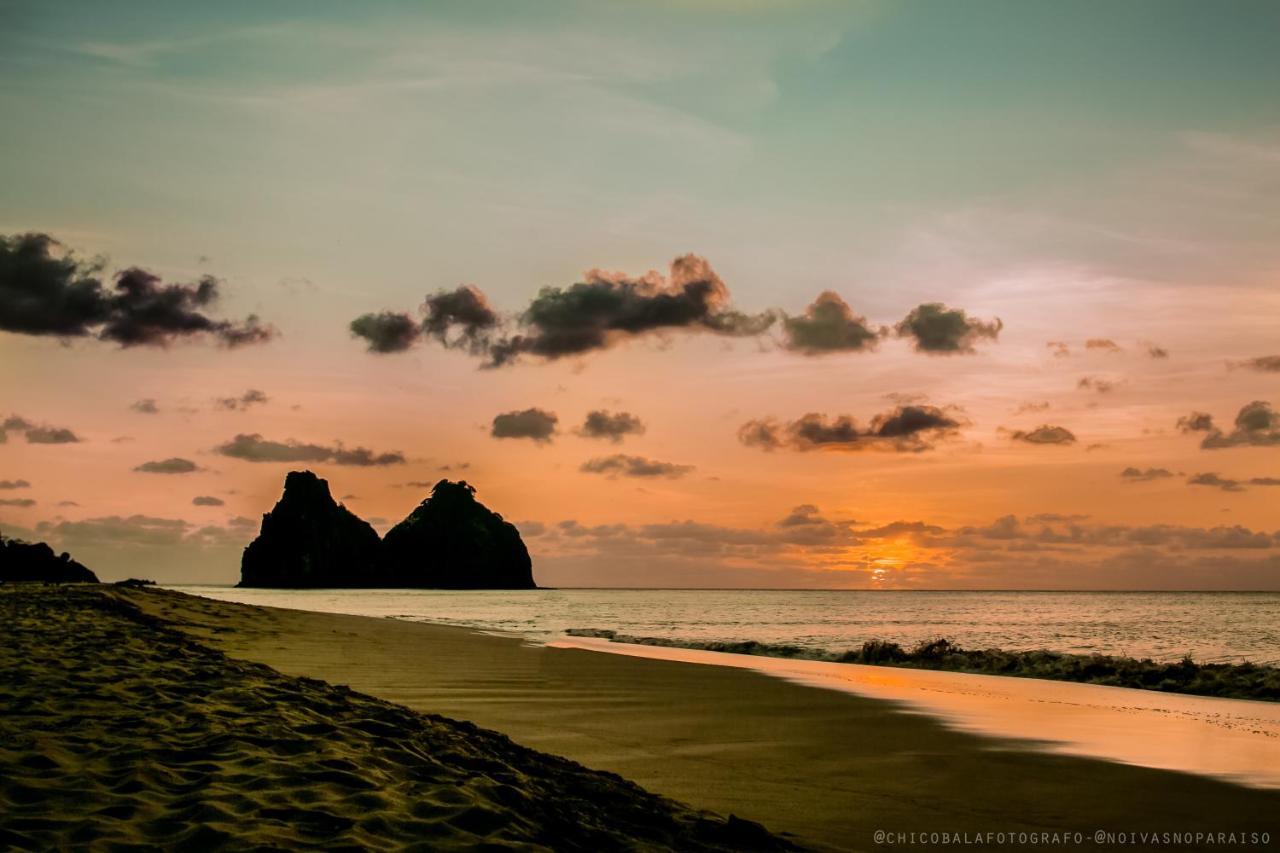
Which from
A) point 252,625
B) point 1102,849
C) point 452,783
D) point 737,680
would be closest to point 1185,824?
point 1102,849

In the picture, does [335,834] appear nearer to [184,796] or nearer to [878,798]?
[184,796]

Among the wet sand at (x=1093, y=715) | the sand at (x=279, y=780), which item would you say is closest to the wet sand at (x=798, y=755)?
the wet sand at (x=1093, y=715)

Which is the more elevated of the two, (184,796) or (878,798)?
(184,796)

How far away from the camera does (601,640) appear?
37.1 m

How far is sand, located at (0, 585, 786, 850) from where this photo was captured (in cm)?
552

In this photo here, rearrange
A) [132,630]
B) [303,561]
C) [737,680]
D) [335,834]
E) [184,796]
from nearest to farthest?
[335,834] → [184,796] → [132,630] → [737,680] → [303,561]

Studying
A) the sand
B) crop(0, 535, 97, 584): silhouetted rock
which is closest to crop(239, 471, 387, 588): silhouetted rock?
crop(0, 535, 97, 584): silhouetted rock

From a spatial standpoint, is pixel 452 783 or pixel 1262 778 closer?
pixel 452 783

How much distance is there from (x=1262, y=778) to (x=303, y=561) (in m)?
188

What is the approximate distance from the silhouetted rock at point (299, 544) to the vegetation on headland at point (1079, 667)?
164 meters

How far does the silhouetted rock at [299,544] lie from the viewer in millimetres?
181375

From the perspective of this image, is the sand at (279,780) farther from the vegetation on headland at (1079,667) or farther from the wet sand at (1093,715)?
the vegetation on headland at (1079,667)

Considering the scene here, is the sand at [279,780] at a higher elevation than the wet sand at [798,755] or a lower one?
higher

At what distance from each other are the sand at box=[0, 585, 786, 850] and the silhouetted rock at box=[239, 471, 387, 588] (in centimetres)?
18051
